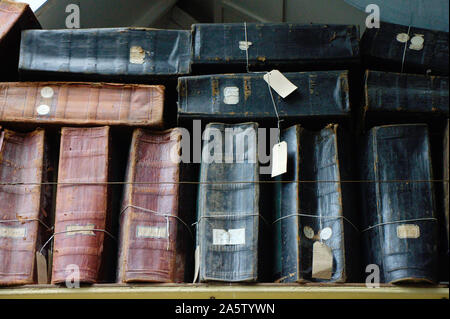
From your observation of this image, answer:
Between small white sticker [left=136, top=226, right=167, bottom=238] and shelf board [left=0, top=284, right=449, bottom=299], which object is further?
small white sticker [left=136, top=226, right=167, bottom=238]

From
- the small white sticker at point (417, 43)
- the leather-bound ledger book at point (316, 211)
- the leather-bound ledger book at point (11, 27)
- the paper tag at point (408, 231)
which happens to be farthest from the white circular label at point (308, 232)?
the leather-bound ledger book at point (11, 27)

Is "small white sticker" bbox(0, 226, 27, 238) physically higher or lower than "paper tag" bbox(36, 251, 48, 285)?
higher

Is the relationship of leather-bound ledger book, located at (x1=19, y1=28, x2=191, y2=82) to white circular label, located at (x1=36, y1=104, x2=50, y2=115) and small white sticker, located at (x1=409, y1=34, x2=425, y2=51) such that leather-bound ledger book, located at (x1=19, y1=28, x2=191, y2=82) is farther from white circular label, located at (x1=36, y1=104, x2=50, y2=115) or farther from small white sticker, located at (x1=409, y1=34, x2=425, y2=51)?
small white sticker, located at (x1=409, y1=34, x2=425, y2=51)

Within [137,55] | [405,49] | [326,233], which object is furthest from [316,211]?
[137,55]

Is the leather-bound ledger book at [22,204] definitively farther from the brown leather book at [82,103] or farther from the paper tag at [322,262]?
the paper tag at [322,262]

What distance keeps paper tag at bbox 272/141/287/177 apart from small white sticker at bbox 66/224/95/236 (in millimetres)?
539

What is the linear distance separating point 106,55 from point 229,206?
24.8 inches

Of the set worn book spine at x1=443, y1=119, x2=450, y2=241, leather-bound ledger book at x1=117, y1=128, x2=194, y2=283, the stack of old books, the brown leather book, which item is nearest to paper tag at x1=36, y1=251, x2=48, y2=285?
the stack of old books

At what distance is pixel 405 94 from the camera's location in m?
2.04

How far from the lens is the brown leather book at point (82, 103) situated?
6.85 feet

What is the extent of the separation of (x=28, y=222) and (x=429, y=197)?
113cm

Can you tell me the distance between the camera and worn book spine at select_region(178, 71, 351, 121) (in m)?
2.06

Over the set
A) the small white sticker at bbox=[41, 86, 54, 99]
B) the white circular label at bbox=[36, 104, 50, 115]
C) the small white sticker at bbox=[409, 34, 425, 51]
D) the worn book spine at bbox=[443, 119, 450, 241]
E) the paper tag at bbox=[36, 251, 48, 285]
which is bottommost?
the paper tag at bbox=[36, 251, 48, 285]
